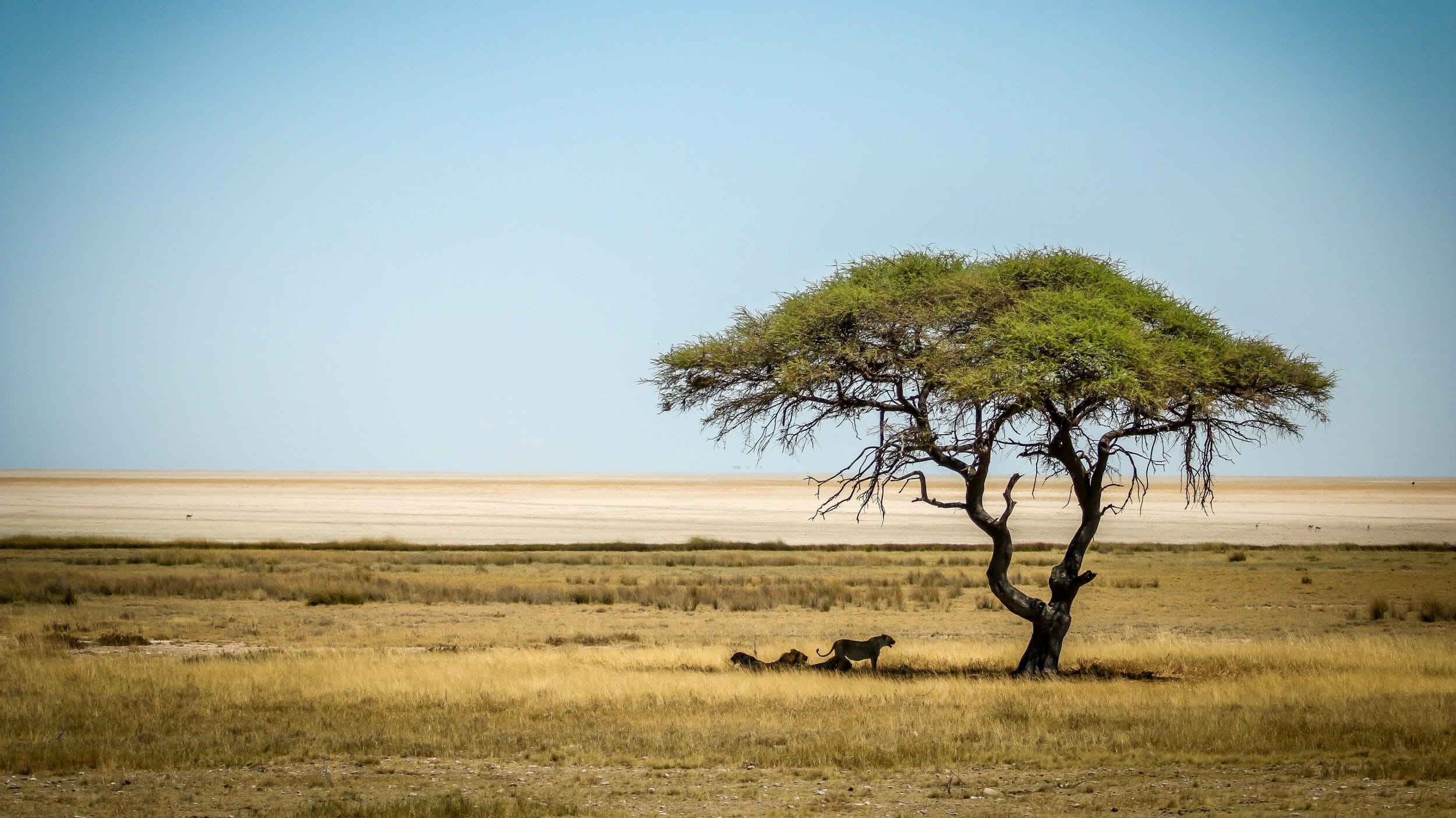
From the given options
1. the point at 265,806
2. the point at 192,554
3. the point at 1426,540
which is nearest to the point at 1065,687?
the point at 265,806

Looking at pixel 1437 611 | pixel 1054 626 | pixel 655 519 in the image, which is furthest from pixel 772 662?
pixel 655 519

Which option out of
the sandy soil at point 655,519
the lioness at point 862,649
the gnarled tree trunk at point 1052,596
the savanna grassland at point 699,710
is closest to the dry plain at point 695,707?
the savanna grassland at point 699,710

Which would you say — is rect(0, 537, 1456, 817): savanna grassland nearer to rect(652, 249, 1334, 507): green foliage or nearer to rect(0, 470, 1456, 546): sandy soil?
rect(652, 249, 1334, 507): green foliage

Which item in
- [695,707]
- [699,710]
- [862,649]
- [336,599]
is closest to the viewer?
[699,710]

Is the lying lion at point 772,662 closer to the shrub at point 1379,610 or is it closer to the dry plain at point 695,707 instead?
the dry plain at point 695,707

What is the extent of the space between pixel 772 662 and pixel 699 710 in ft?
18.9

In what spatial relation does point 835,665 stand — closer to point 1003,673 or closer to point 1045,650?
point 1003,673

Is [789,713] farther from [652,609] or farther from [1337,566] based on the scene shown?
[1337,566]

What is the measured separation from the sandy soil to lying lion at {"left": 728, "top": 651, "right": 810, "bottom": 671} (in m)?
48.0

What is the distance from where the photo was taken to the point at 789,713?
14977 mm

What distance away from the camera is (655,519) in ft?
338

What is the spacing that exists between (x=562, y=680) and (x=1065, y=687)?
292 inches

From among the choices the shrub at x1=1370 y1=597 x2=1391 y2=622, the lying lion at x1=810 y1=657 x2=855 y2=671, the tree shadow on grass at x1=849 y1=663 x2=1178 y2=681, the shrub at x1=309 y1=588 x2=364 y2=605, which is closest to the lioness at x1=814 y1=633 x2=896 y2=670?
the lying lion at x1=810 y1=657 x2=855 y2=671

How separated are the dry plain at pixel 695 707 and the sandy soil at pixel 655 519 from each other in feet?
125
